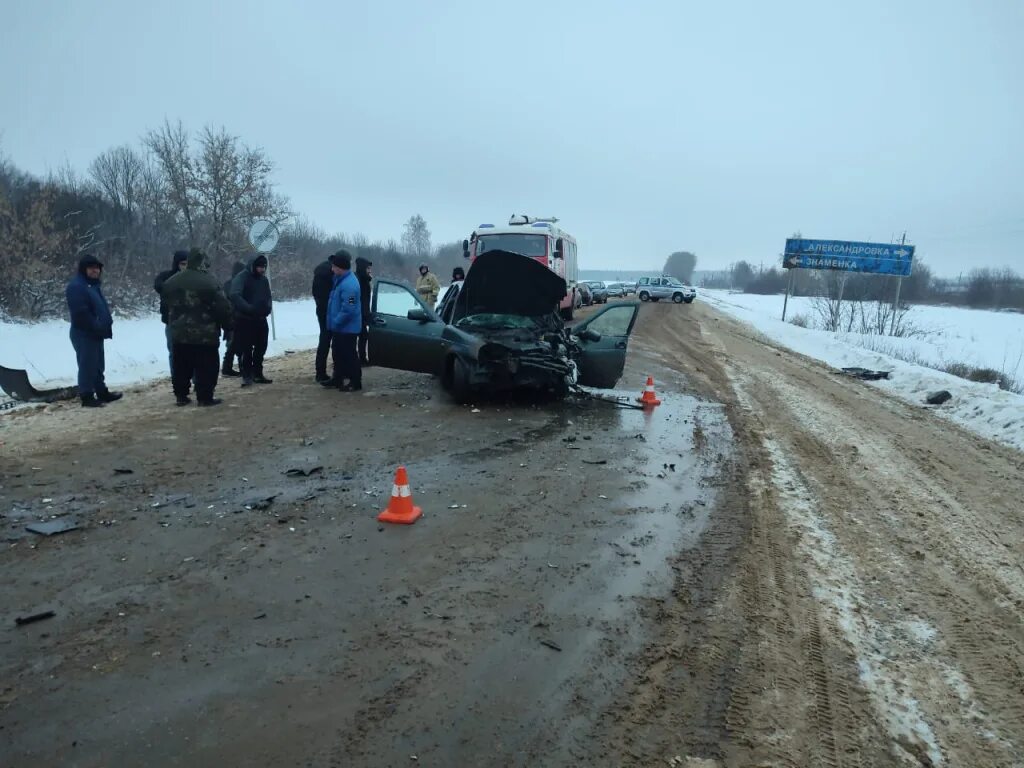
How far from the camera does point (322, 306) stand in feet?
31.2

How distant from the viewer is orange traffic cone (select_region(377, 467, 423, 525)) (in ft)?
14.3

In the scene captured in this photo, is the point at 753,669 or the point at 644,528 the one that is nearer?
the point at 753,669

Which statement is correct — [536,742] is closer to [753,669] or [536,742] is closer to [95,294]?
[753,669]

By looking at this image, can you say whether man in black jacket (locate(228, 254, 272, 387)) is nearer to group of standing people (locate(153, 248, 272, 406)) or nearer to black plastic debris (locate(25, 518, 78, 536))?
group of standing people (locate(153, 248, 272, 406))

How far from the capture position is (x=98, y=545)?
12.7 feet

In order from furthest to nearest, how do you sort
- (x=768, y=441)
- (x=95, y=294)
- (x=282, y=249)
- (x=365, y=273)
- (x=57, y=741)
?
(x=282, y=249) < (x=365, y=273) < (x=95, y=294) < (x=768, y=441) < (x=57, y=741)

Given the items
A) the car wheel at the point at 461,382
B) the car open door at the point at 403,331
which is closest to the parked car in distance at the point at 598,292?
the car open door at the point at 403,331

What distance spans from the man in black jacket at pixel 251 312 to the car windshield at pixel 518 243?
8.20 metres

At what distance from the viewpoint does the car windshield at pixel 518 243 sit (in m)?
16.1

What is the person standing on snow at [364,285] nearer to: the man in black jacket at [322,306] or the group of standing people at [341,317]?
the group of standing people at [341,317]

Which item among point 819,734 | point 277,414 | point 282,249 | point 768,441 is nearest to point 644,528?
point 819,734

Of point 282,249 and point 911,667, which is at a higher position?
point 282,249

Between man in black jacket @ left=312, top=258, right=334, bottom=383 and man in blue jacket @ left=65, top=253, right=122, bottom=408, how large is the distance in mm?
2689

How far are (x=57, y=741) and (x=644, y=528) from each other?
3.45 meters
